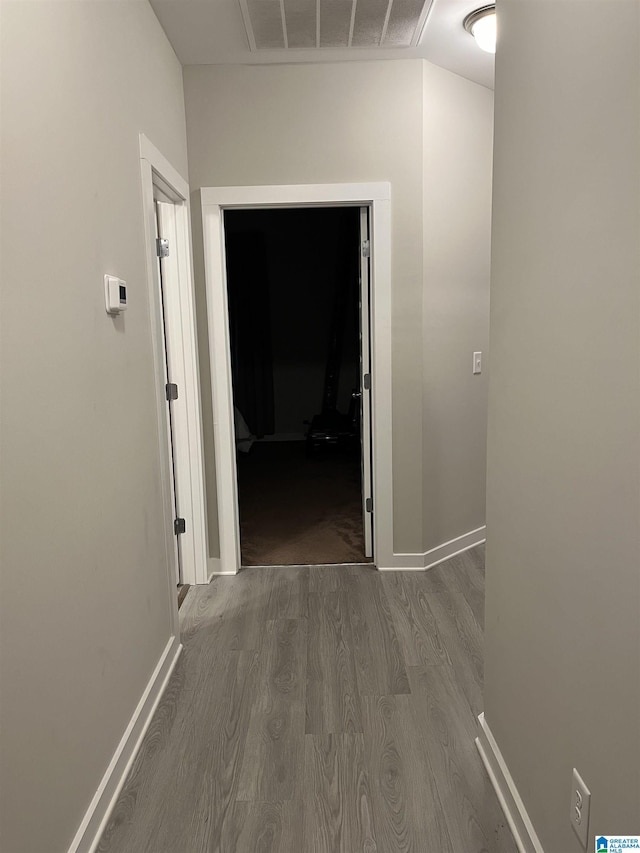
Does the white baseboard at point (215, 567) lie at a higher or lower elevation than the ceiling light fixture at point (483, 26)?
lower

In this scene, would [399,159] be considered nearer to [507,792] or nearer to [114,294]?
[114,294]

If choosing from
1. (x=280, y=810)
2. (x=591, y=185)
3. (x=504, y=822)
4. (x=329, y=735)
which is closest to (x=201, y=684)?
(x=329, y=735)

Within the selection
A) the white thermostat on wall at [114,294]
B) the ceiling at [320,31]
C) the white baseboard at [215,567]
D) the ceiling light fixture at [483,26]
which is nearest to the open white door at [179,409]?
the white baseboard at [215,567]

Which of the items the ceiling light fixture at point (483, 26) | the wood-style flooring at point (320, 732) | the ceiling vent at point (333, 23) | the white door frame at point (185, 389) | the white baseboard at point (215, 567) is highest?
the ceiling vent at point (333, 23)

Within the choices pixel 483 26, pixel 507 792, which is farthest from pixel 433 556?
pixel 483 26

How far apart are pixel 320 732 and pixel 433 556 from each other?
5.29 ft

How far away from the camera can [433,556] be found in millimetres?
3654

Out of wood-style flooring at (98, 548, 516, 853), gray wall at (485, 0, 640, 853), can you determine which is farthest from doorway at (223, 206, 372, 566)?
gray wall at (485, 0, 640, 853)

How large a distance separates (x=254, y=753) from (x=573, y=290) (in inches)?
67.6

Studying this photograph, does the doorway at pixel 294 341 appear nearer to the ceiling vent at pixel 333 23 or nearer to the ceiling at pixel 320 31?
the ceiling at pixel 320 31

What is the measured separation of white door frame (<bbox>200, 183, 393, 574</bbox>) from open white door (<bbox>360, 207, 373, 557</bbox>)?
0.23ft

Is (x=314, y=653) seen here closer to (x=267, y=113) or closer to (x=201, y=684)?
(x=201, y=684)

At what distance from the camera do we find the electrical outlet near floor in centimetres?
129

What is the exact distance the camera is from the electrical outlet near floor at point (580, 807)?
4.23ft
